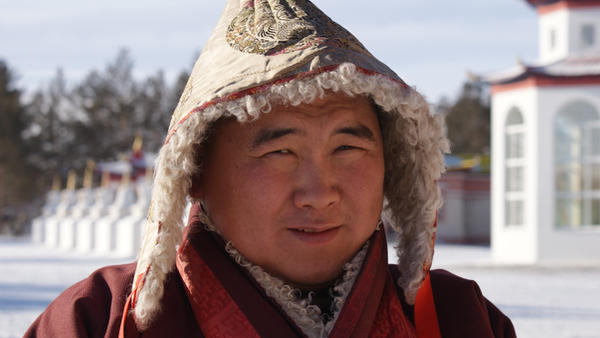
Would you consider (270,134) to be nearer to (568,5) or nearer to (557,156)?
(557,156)

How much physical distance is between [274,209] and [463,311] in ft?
1.73

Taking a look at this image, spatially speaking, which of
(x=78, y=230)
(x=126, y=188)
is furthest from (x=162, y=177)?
(x=78, y=230)

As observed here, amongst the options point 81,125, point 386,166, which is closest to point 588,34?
point 386,166

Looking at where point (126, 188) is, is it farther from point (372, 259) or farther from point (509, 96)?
point (372, 259)

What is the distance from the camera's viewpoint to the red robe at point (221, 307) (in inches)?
65.2

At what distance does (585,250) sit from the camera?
546 inches

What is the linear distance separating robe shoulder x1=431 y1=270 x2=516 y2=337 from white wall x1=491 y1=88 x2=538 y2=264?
12.8 metres

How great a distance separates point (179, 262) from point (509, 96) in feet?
45.4

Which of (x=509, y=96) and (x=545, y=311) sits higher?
(x=509, y=96)

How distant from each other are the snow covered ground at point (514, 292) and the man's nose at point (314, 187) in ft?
14.2

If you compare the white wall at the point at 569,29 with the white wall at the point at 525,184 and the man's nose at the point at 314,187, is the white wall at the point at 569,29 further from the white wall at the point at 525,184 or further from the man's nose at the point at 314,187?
the man's nose at the point at 314,187

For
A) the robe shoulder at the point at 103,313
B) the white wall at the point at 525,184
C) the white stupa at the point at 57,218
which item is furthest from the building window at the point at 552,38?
the robe shoulder at the point at 103,313

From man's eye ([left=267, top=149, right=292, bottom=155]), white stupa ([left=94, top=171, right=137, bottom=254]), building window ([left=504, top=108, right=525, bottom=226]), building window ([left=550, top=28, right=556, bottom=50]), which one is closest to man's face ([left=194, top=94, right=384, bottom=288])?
man's eye ([left=267, top=149, right=292, bottom=155])

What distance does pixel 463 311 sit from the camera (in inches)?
72.2
